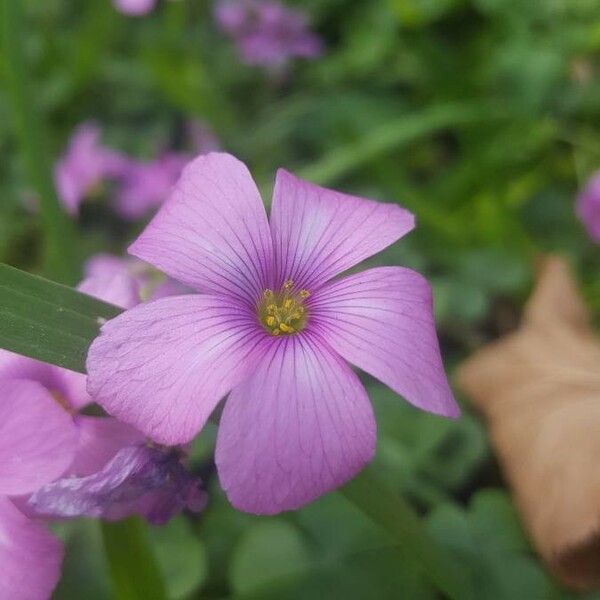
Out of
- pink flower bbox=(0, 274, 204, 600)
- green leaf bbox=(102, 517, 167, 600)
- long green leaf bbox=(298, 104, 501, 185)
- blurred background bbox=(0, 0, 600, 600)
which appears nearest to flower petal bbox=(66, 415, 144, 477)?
pink flower bbox=(0, 274, 204, 600)

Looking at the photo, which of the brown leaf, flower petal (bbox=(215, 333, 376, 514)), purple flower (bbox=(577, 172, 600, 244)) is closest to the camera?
flower petal (bbox=(215, 333, 376, 514))

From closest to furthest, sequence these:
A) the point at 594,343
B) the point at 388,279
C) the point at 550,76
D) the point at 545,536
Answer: the point at 388,279 < the point at 545,536 < the point at 594,343 < the point at 550,76

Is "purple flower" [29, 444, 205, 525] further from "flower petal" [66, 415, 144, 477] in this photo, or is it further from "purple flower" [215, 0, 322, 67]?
"purple flower" [215, 0, 322, 67]

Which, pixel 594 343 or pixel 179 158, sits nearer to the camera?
pixel 594 343

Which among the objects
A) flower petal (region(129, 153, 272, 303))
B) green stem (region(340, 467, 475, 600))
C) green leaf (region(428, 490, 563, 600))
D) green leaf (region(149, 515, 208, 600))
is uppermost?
flower petal (region(129, 153, 272, 303))

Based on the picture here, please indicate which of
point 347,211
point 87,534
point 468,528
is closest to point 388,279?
point 347,211

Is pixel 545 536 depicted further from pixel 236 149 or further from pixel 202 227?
pixel 236 149
